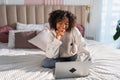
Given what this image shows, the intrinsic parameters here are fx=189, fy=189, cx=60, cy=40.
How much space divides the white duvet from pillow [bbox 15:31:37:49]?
10cm

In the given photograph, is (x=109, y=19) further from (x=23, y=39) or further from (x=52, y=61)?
(x=52, y=61)

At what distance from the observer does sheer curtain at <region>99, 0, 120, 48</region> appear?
3.38m

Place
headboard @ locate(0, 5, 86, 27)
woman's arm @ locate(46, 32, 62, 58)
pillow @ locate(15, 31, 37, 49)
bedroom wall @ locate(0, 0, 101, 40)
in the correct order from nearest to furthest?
woman's arm @ locate(46, 32, 62, 58)
pillow @ locate(15, 31, 37, 49)
headboard @ locate(0, 5, 86, 27)
bedroom wall @ locate(0, 0, 101, 40)

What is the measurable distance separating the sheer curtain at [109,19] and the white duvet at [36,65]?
38.5 inches

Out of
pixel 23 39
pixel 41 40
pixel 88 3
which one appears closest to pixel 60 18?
pixel 41 40

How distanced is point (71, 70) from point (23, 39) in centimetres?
118

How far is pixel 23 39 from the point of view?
2.65m

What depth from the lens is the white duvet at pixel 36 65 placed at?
5.40 feet

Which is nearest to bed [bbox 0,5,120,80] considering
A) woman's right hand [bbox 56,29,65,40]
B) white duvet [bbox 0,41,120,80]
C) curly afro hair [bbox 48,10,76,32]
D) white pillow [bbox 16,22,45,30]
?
white duvet [bbox 0,41,120,80]

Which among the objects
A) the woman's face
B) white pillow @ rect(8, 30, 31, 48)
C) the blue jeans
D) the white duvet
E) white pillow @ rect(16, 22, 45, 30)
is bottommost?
the white duvet

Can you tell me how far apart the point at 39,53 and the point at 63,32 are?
63 centimetres

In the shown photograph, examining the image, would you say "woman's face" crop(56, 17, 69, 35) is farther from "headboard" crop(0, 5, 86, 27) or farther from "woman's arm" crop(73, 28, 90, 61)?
"headboard" crop(0, 5, 86, 27)

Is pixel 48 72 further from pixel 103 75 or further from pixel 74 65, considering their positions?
pixel 103 75

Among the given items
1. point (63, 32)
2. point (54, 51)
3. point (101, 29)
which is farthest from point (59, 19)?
point (101, 29)
